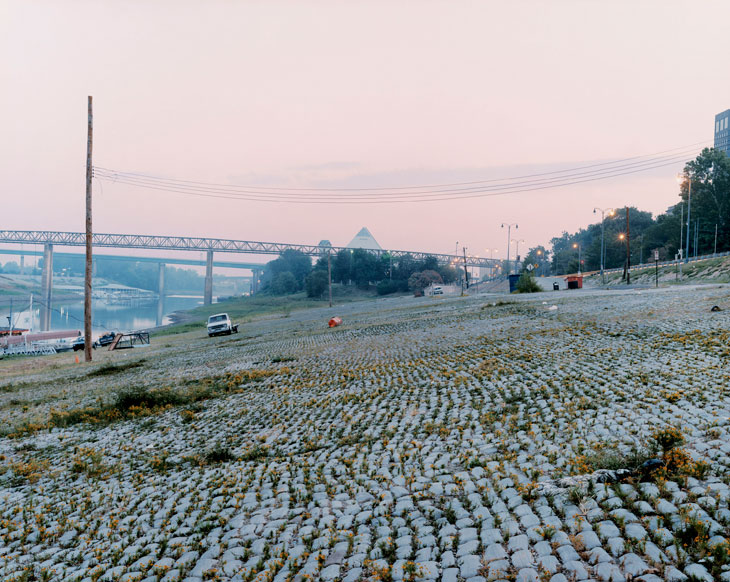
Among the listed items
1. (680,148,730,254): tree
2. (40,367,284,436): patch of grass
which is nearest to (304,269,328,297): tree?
(680,148,730,254): tree

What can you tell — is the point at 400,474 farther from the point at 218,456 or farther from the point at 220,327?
the point at 220,327

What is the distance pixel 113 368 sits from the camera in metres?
22.1

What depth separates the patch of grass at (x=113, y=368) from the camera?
20956 mm

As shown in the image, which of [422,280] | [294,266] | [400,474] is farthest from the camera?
[294,266]

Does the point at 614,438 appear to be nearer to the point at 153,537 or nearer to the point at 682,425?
the point at 682,425

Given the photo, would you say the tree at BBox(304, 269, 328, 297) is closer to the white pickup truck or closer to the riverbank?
the white pickup truck

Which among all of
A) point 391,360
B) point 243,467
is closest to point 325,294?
point 391,360

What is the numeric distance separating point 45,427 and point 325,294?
108m

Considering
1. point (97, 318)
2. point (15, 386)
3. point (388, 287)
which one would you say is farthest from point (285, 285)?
point (15, 386)

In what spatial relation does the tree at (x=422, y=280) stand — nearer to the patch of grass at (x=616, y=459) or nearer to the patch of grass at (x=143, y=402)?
the patch of grass at (x=143, y=402)

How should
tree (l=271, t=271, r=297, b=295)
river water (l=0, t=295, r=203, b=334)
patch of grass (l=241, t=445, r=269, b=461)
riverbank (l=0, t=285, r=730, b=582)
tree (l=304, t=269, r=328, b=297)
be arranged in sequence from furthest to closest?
tree (l=271, t=271, r=297, b=295), tree (l=304, t=269, r=328, b=297), river water (l=0, t=295, r=203, b=334), patch of grass (l=241, t=445, r=269, b=461), riverbank (l=0, t=285, r=730, b=582)

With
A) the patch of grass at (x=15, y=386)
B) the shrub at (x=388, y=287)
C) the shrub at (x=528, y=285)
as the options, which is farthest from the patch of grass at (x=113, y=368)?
the shrub at (x=388, y=287)

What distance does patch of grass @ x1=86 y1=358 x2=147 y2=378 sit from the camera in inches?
825

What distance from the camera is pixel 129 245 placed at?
596 feet
